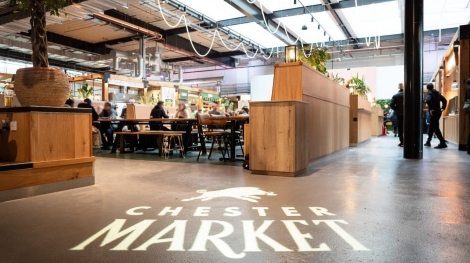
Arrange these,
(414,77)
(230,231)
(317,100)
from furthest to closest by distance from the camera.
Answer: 1. (414,77)
2. (317,100)
3. (230,231)

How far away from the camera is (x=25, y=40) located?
14.5 m

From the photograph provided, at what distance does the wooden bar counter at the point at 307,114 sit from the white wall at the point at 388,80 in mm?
12613

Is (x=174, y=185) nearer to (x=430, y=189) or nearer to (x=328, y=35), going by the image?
(x=430, y=189)

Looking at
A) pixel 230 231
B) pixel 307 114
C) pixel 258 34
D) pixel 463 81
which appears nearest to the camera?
pixel 230 231

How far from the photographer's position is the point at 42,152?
325 cm

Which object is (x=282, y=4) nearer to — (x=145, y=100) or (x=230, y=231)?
(x=145, y=100)

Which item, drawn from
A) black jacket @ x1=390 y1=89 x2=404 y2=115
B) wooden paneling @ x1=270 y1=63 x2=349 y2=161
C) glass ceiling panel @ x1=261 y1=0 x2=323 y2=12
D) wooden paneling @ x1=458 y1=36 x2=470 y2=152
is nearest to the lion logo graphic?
wooden paneling @ x1=270 y1=63 x2=349 y2=161

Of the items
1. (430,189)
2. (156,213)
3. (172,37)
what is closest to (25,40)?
(172,37)

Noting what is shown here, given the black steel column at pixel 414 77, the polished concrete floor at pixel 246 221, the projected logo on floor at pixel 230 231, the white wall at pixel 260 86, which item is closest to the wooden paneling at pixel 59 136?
the polished concrete floor at pixel 246 221

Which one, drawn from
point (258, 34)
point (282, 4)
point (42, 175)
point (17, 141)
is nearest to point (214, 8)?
point (282, 4)

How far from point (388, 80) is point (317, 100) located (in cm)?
1470

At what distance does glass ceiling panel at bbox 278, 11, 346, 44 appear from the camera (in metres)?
12.0

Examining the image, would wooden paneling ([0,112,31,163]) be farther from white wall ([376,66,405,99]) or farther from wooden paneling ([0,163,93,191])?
white wall ([376,66,405,99])

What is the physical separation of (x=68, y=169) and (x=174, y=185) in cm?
110
